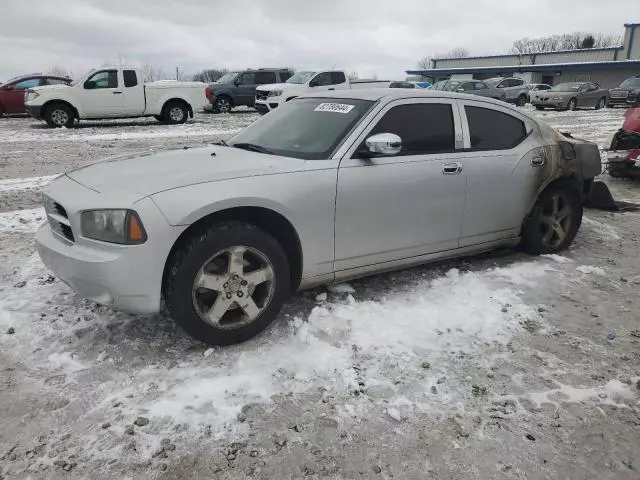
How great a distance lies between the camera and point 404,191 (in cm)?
377

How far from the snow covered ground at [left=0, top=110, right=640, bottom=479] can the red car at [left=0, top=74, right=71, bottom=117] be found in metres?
16.0

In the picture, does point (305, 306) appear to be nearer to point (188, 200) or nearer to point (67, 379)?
point (188, 200)

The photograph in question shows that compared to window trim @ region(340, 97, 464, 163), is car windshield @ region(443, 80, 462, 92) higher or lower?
higher

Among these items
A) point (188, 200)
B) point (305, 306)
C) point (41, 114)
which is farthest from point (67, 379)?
point (41, 114)

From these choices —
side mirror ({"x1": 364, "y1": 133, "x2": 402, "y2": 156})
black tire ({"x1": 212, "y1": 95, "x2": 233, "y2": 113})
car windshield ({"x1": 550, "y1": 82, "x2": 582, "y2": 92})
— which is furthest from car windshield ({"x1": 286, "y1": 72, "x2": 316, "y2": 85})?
side mirror ({"x1": 364, "y1": 133, "x2": 402, "y2": 156})

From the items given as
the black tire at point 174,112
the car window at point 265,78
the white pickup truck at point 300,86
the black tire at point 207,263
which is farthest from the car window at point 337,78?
the black tire at point 207,263

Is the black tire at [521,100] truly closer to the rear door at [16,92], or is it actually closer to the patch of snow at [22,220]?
the rear door at [16,92]

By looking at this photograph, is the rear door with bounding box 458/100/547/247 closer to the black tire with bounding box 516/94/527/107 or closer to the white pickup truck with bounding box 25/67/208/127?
the white pickup truck with bounding box 25/67/208/127

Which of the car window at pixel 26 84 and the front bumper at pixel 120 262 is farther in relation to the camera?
the car window at pixel 26 84

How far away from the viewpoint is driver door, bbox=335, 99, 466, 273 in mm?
3572

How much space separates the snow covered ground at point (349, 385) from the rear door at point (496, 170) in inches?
16.7

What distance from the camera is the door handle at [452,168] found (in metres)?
3.99

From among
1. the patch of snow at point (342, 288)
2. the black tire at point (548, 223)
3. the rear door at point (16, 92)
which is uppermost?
the rear door at point (16, 92)

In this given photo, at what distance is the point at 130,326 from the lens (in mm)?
3467
